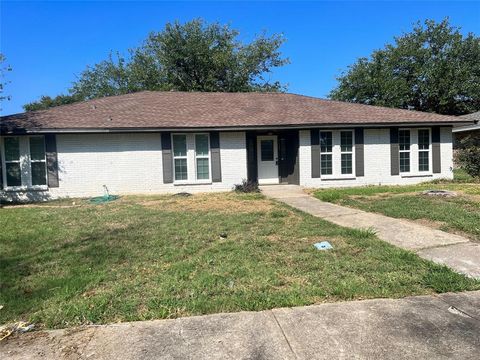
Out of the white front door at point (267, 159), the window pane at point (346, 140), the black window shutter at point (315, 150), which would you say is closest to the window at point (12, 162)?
the white front door at point (267, 159)

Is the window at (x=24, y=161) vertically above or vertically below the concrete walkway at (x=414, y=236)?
above

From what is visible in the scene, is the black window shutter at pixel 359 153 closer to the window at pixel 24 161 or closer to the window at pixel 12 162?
the window at pixel 24 161

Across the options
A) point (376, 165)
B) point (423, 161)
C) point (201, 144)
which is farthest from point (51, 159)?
point (423, 161)

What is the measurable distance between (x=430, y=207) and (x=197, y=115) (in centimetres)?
922

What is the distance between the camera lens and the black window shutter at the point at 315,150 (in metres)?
14.5

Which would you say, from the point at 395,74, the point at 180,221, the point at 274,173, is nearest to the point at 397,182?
the point at 274,173

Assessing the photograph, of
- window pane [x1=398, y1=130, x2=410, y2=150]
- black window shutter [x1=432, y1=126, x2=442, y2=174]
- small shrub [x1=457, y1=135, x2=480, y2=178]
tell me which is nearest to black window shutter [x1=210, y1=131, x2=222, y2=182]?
window pane [x1=398, y1=130, x2=410, y2=150]

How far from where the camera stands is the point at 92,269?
482cm

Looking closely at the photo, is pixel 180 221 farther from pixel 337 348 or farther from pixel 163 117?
pixel 163 117

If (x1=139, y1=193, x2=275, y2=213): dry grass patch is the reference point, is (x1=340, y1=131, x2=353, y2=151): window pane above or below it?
above

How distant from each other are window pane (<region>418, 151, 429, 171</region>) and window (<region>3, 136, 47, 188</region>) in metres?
14.4

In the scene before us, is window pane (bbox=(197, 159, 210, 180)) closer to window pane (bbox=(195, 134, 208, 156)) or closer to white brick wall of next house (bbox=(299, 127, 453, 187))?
window pane (bbox=(195, 134, 208, 156))

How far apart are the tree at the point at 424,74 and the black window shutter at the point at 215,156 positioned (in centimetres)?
2341

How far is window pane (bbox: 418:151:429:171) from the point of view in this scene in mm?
15531
